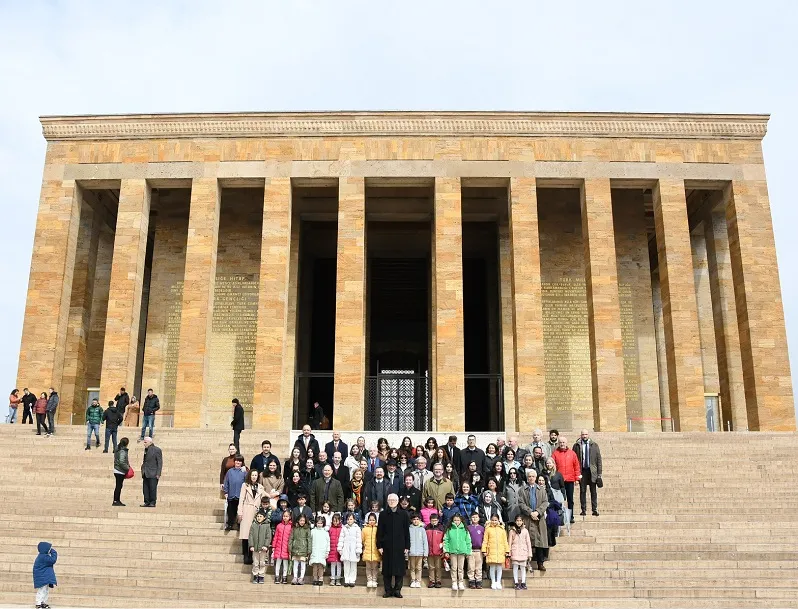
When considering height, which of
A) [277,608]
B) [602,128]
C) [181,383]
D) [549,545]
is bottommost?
[277,608]

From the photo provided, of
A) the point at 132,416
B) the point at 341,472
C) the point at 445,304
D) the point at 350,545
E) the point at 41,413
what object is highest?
the point at 445,304

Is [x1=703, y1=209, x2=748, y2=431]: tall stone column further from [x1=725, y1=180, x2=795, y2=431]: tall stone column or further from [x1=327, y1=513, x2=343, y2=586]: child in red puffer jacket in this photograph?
[x1=327, y1=513, x2=343, y2=586]: child in red puffer jacket

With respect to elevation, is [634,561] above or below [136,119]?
below

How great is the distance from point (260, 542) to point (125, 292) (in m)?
13.0

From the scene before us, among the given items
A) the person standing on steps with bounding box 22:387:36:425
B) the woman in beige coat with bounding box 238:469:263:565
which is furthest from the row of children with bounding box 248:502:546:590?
the person standing on steps with bounding box 22:387:36:425

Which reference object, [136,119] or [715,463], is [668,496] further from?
[136,119]

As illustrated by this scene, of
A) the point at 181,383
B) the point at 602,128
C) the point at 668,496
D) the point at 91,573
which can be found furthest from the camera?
the point at 602,128

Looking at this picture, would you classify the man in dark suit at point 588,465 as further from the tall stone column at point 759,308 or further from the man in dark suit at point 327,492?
the tall stone column at point 759,308

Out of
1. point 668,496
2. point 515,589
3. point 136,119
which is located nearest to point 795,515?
point 668,496

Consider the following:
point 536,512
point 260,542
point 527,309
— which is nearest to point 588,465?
point 536,512

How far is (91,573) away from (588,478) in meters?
6.93

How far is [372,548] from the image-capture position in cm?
943

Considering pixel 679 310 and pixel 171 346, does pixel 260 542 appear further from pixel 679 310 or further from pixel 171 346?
pixel 679 310

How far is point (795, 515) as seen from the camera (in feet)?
39.1
